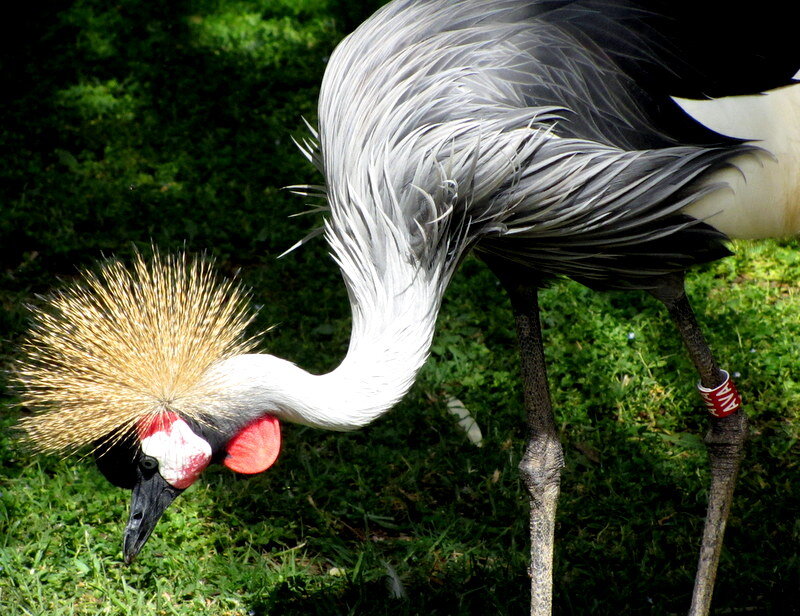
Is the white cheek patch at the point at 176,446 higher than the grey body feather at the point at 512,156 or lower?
lower

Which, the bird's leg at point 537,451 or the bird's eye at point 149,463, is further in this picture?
the bird's leg at point 537,451

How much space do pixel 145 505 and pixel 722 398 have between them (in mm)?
1246

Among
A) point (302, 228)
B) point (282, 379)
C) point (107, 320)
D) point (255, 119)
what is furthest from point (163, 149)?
point (282, 379)

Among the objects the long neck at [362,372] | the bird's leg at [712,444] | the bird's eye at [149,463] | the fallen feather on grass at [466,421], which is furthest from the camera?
→ the fallen feather on grass at [466,421]

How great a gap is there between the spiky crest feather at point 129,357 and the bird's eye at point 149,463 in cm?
7

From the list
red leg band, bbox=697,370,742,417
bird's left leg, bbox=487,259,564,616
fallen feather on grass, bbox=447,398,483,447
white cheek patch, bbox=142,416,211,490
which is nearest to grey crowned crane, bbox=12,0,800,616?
white cheek patch, bbox=142,416,211,490

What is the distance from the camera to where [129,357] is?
189 centimetres

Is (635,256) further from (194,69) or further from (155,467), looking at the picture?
(194,69)

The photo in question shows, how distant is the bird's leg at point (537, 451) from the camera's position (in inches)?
84.7

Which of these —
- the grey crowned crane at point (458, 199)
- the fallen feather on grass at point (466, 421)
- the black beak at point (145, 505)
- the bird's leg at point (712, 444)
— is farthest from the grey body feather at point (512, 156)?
the fallen feather on grass at point (466, 421)

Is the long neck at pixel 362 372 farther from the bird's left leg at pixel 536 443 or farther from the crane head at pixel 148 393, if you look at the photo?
the bird's left leg at pixel 536 443

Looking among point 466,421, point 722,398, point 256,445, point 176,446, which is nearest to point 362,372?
point 256,445

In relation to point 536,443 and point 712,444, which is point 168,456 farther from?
point 712,444

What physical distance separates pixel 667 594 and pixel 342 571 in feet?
2.59
